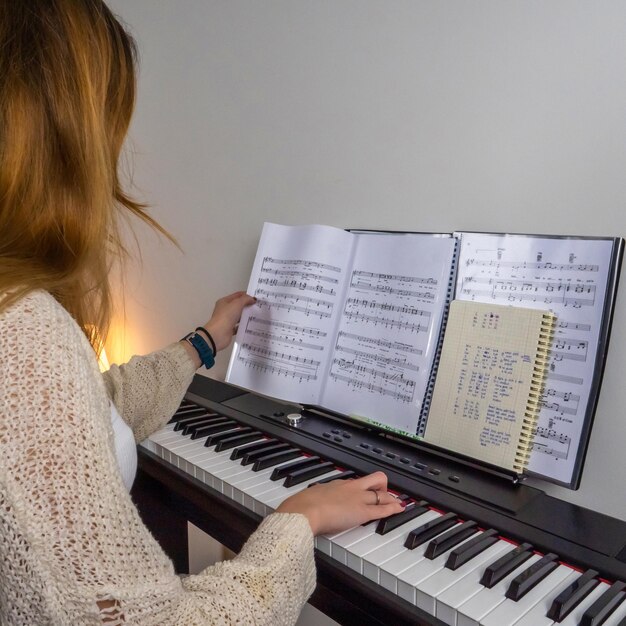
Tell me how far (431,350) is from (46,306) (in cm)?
66

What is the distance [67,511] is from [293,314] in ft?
2.43

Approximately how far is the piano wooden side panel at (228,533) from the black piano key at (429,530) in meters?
0.07

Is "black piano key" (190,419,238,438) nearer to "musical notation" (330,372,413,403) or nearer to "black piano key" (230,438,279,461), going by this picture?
"black piano key" (230,438,279,461)

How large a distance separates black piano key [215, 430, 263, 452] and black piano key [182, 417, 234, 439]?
0.09 metres

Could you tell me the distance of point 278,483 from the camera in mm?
910

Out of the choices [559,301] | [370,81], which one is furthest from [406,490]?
[370,81]

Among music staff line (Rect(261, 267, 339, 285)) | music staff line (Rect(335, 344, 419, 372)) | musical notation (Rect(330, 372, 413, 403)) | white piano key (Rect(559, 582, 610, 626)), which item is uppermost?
music staff line (Rect(261, 267, 339, 285))

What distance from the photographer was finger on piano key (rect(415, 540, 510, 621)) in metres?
0.64

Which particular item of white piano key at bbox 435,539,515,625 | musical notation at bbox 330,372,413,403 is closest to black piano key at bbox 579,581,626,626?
white piano key at bbox 435,539,515,625

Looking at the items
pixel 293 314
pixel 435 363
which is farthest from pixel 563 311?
pixel 293 314

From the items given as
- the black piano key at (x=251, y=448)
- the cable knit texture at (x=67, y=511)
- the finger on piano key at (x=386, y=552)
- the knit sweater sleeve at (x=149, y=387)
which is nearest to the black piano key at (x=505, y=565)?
the finger on piano key at (x=386, y=552)

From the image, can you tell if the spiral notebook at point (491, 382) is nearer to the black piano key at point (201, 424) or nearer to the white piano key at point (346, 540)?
the white piano key at point (346, 540)

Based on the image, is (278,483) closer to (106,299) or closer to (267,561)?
(267,561)

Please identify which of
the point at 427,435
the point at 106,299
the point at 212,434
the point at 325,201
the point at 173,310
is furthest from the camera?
the point at 173,310
